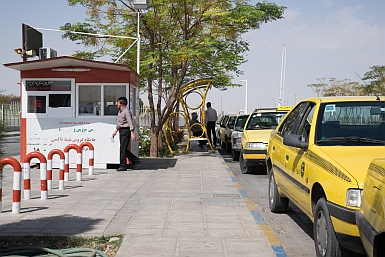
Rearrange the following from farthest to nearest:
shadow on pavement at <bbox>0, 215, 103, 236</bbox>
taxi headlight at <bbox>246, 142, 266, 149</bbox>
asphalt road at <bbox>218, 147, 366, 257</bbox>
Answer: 1. taxi headlight at <bbox>246, 142, 266, 149</bbox>
2. shadow on pavement at <bbox>0, 215, 103, 236</bbox>
3. asphalt road at <bbox>218, 147, 366, 257</bbox>

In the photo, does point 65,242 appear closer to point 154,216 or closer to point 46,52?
point 154,216

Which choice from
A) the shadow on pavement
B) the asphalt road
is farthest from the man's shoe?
the shadow on pavement

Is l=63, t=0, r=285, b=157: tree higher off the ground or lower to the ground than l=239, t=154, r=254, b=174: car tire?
higher

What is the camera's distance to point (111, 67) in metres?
13.7

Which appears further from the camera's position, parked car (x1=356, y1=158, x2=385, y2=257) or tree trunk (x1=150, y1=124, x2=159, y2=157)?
tree trunk (x1=150, y1=124, x2=159, y2=157)

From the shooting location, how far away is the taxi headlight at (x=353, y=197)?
4531 millimetres

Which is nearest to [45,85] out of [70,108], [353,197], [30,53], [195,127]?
[70,108]

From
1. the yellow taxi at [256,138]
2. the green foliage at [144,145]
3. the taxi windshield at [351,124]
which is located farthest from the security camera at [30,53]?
the taxi windshield at [351,124]

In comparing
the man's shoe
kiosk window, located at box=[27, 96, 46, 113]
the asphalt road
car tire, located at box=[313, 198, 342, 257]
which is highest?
kiosk window, located at box=[27, 96, 46, 113]

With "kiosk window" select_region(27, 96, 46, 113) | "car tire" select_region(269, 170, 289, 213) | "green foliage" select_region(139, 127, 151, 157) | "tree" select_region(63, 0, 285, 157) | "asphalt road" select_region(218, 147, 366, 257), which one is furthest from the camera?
"green foliage" select_region(139, 127, 151, 157)

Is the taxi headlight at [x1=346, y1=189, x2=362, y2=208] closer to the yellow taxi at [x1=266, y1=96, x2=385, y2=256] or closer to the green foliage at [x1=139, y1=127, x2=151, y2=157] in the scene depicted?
the yellow taxi at [x1=266, y1=96, x2=385, y2=256]

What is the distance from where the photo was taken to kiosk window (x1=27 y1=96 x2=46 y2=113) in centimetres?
1390

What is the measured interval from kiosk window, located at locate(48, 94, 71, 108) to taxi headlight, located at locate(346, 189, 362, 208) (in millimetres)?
10571

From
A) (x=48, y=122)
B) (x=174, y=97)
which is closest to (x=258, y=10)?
(x=174, y=97)
